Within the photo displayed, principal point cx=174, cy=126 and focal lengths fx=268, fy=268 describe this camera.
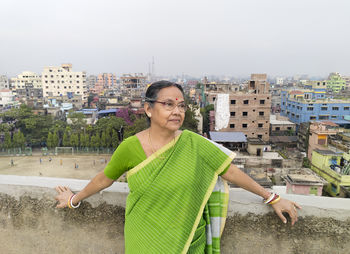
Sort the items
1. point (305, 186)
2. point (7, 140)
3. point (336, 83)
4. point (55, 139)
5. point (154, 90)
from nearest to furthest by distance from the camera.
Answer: point (154, 90) → point (305, 186) → point (7, 140) → point (55, 139) → point (336, 83)

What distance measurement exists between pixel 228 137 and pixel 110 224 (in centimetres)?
1810

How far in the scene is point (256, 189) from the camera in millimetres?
1770

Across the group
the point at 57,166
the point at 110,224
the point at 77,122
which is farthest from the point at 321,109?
the point at 110,224

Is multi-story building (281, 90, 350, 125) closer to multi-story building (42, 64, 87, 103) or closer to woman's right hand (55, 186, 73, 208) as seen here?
woman's right hand (55, 186, 73, 208)

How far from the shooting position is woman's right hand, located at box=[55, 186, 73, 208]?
2107mm

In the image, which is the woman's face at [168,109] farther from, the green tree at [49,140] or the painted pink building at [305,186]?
the green tree at [49,140]

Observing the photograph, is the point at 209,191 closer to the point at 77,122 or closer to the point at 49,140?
Answer: the point at 49,140

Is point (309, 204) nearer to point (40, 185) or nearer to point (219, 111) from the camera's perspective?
point (40, 185)

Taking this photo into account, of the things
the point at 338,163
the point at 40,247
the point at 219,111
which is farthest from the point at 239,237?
the point at 219,111

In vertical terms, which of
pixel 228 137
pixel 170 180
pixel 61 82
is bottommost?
pixel 228 137

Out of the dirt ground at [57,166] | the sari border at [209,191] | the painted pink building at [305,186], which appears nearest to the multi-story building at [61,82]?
the dirt ground at [57,166]

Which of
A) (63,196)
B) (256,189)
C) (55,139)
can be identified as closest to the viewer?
(256,189)

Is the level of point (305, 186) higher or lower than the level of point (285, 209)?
lower

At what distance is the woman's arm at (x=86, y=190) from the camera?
1784mm
